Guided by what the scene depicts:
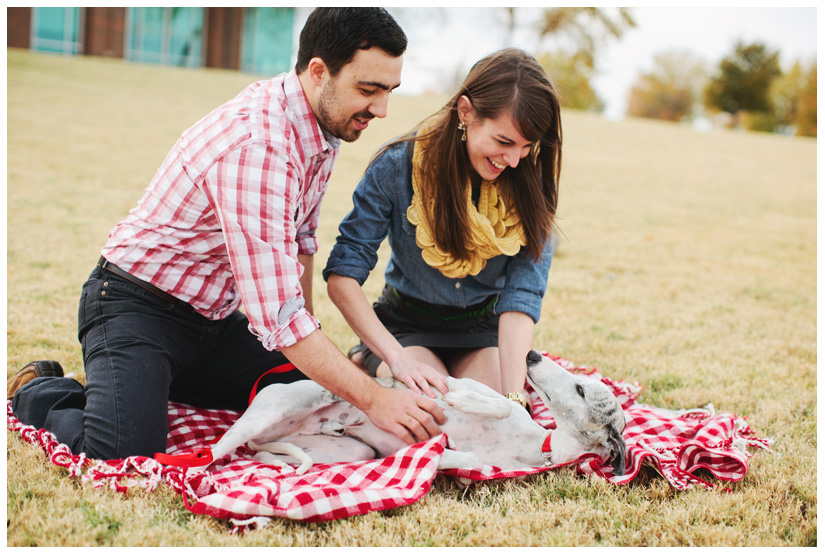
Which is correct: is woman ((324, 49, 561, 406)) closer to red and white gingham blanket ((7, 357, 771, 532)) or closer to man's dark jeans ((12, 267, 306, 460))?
red and white gingham blanket ((7, 357, 771, 532))

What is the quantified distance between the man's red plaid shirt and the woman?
361 mm

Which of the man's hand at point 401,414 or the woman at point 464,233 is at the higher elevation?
the woman at point 464,233

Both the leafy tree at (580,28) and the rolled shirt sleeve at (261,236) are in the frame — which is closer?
the rolled shirt sleeve at (261,236)

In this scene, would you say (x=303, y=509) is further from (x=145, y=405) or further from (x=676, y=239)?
(x=676, y=239)

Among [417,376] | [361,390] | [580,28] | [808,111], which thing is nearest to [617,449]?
[417,376]

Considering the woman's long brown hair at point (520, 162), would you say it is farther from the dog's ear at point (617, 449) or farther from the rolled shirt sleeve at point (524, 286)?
the dog's ear at point (617, 449)

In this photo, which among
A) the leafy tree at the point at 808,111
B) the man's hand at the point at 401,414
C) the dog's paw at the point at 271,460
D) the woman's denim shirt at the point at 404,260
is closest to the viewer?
the man's hand at the point at 401,414

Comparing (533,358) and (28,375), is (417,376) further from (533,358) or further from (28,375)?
(28,375)

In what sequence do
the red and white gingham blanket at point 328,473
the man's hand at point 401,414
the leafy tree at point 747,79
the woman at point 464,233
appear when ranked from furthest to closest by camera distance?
the leafy tree at point 747,79
the woman at point 464,233
the man's hand at point 401,414
the red and white gingham blanket at point 328,473

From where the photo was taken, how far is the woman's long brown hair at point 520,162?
2.72 meters

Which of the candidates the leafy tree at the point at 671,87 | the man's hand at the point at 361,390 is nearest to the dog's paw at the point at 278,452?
the man's hand at the point at 361,390

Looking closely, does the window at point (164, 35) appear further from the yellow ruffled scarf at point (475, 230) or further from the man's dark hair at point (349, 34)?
the man's dark hair at point (349, 34)

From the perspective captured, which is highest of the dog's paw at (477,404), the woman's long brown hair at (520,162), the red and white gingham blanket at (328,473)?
the woman's long brown hair at (520,162)

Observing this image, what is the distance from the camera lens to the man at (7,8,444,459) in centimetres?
242
